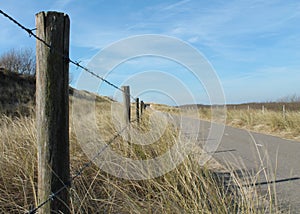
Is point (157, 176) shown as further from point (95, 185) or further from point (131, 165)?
point (95, 185)

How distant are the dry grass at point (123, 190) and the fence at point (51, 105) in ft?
0.77

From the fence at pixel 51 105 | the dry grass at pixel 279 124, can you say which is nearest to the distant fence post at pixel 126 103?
the fence at pixel 51 105

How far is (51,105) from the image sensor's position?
190 centimetres

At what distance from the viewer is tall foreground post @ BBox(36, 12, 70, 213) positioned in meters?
1.89

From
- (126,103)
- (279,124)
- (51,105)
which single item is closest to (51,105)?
(51,105)

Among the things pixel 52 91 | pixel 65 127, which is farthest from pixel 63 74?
pixel 65 127

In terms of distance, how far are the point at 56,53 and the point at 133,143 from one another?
10.3 ft

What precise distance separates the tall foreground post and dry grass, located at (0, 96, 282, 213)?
0.26 metres

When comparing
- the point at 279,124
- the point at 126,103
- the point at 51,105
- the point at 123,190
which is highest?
the point at 126,103

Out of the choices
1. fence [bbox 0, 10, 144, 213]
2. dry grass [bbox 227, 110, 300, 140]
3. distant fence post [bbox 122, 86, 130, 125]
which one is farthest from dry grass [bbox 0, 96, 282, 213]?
dry grass [bbox 227, 110, 300, 140]

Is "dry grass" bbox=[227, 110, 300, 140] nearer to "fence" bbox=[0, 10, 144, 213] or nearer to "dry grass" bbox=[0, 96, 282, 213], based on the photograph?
"dry grass" bbox=[0, 96, 282, 213]

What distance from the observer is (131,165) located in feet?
12.5

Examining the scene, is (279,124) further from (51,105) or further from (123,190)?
(51,105)

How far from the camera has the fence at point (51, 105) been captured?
1.89m
